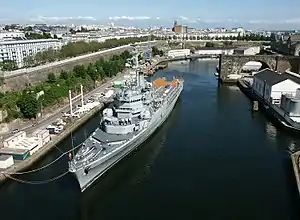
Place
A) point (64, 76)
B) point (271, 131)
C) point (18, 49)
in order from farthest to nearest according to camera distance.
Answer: point (18, 49)
point (64, 76)
point (271, 131)

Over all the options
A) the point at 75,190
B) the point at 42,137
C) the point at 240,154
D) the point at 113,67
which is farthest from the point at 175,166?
the point at 113,67

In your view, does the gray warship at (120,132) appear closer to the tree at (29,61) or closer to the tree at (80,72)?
the tree at (80,72)

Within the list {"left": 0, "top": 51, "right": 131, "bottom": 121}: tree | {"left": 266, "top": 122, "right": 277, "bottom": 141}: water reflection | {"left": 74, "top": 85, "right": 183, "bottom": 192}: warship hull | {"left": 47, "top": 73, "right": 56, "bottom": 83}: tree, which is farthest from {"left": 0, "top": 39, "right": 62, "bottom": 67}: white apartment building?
{"left": 266, "top": 122, "right": 277, "bottom": 141}: water reflection

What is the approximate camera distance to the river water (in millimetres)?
11960

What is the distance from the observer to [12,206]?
40.1 ft

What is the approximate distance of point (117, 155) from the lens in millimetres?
15289

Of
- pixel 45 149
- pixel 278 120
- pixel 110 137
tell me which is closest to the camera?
pixel 110 137

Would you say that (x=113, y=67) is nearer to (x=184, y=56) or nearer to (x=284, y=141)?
(x=284, y=141)

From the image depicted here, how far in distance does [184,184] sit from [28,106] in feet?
38.4

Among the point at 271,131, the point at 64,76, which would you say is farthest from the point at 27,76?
the point at 271,131

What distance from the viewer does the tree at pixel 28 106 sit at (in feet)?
66.2

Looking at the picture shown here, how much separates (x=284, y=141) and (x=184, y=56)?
171 ft

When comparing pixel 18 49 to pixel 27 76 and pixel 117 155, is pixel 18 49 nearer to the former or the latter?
pixel 27 76

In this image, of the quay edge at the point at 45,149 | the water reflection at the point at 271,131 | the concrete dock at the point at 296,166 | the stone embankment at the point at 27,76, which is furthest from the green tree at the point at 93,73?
the concrete dock at the point at 296,166
